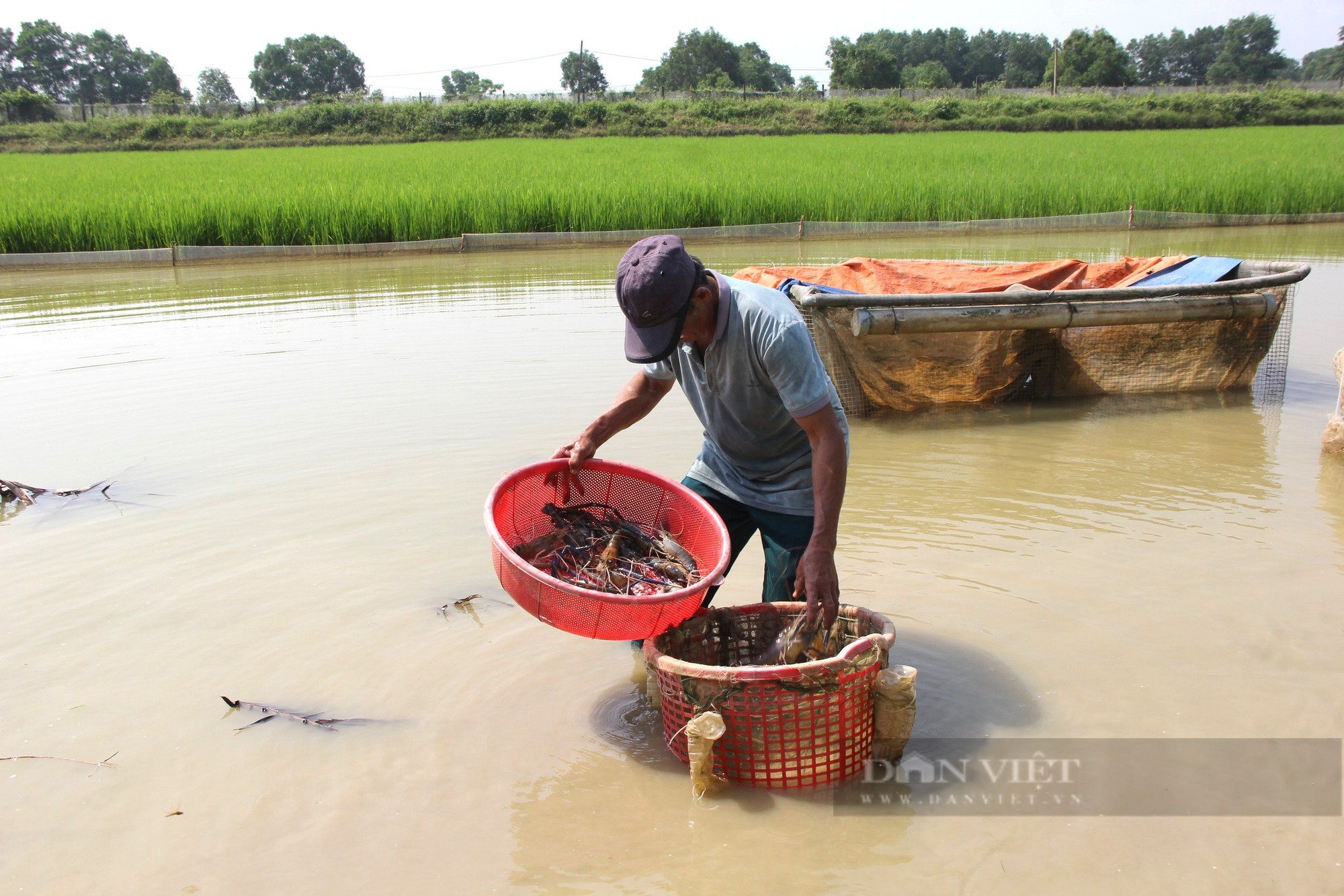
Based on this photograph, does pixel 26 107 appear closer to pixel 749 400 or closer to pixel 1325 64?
pixel 749 400

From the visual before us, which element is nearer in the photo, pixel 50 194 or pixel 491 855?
pixel 491 855

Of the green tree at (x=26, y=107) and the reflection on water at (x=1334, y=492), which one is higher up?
the green tree at (x=26, y=107)

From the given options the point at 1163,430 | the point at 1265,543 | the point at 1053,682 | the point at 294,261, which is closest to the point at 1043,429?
the point at 1163,430

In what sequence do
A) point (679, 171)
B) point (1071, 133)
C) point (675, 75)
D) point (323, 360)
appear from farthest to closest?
point (675, 75) → point (1071, 133) → point (679, 171) → point (323, 360)

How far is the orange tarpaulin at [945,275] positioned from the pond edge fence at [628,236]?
6.87 meters

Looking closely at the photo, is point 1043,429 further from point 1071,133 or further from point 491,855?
point 1071,133

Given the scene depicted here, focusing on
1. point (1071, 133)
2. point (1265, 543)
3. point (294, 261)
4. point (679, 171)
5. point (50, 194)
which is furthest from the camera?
point (1071, 133)

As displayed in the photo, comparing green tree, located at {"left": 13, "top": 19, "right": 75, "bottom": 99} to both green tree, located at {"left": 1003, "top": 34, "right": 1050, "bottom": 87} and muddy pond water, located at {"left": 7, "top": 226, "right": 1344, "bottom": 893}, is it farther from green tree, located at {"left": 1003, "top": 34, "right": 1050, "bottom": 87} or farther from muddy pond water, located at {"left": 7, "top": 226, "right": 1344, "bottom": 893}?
muddy pond water, located at {"left": 7, "top": 226, "right": 1344, "bottom": 893}

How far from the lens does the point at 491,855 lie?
6.86ft

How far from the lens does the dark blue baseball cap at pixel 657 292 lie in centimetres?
207

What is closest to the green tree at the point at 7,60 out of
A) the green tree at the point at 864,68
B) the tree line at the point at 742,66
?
the tree line at the point at 742,66

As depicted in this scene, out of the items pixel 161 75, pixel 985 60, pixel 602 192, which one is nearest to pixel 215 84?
pixel 161 75

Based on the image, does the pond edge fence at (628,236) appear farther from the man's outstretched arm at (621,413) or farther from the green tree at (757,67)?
the green tree at (757,67)

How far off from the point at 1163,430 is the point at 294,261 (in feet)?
32.0
